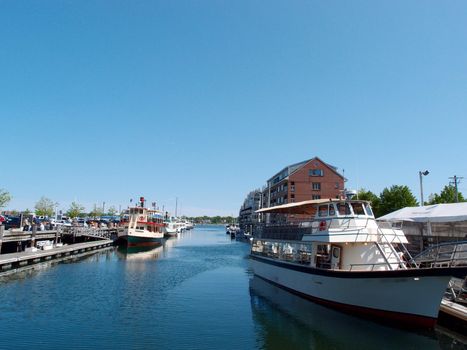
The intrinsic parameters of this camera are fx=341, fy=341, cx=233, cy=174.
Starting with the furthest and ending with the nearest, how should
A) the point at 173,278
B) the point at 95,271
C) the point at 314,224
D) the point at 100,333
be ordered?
the point at 95,271, the point at 173,278, the point at 314,224, the point at 100,333

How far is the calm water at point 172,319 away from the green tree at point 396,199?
116 ft

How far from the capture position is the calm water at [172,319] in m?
14.8

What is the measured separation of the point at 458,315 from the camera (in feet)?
52.1

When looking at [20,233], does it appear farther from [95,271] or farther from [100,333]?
[100,333]

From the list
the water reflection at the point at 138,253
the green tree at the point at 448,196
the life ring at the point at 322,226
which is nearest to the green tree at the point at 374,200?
the green tree at the point at 448,196

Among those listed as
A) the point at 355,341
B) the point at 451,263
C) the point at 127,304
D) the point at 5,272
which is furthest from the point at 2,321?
the point at 451,263

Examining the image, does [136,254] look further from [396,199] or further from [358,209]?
[396,199]

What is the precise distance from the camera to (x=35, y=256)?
34500 mm

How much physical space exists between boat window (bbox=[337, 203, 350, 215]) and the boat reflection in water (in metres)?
5.86

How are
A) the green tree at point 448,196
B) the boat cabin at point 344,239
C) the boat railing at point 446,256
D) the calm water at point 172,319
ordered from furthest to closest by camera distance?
the green tree at point 448,196 < the boat cabin at point 344,239 < the boat railing at point 446,256 < the calm water at point 172,319

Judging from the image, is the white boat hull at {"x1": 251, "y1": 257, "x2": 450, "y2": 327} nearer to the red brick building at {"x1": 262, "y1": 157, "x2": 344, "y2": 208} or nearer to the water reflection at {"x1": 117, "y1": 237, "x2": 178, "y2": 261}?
the water reflection at {"x1": 117, "y1": 237, "x2": 178, "y2": 261}

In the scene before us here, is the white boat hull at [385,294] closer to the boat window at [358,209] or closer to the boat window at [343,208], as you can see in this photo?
the boat window at [343,208]

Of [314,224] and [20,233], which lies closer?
[314,224]

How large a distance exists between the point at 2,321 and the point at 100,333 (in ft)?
16.8
